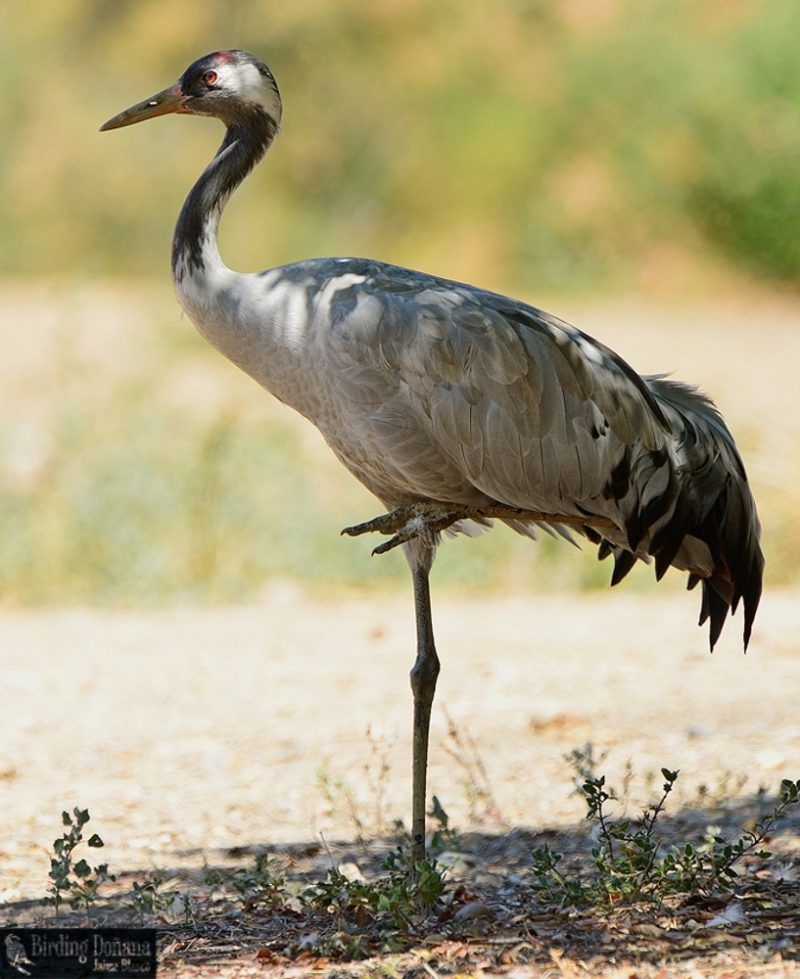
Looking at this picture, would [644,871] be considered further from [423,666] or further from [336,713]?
[336,713]

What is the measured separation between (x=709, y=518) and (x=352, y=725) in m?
1.93

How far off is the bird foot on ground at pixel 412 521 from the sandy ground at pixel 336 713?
0.67 m

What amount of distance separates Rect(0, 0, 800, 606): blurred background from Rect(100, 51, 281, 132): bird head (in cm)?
382

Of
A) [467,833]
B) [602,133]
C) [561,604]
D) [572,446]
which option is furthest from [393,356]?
[602,133]

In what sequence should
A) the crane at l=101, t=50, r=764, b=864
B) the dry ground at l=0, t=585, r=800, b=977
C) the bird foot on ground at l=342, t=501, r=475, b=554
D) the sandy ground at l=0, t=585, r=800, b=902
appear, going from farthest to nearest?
1. the sandy ground at l=0, t=585, r=800, b=902
2. the dry ground at l=0, t=585, r=800, b=977
3. the crane at l=101, t=50, r=764, b=864
4. the bird foot on ground at l=342, t=501, r=475, b=554

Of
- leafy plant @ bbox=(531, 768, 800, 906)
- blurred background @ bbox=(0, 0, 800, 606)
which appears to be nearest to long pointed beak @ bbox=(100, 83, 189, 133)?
leafy plant @ bbox=(531, 768, 800, 906)

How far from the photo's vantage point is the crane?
13.4 feet

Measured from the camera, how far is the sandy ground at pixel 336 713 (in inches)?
A: 193

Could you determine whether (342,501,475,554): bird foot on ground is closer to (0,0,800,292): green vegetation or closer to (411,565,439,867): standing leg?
(411,565,439,867): standing leg

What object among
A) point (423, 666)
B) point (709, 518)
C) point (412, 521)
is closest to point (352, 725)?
point (423, 666)

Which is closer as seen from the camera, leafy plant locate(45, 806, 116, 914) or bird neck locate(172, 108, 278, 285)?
Answer: leafy plant locate(45, 806, 116, 914)

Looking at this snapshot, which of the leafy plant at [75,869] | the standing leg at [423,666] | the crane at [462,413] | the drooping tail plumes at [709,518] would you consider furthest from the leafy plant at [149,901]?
the drooping tail plumes at [709,518]

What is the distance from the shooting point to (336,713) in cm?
599

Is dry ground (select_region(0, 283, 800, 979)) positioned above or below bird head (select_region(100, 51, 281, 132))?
below
